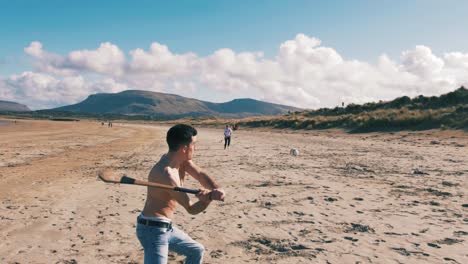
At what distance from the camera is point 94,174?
51.1ft

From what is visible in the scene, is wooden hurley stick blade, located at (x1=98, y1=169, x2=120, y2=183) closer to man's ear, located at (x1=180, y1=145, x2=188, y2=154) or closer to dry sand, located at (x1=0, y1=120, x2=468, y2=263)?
man's ear, located at (x1=180, y1=145, x2=188, y2=154)

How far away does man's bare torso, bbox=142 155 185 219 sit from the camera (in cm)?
400

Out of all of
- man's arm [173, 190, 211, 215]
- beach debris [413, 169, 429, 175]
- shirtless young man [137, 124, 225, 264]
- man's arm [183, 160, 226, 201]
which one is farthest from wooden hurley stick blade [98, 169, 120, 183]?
beach debris [413, 169, 429, 175]

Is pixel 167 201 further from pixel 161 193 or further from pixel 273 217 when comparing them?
pixel 273 217

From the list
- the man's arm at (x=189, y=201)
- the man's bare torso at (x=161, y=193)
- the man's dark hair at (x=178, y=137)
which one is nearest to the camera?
the man's arm at (x=189, y=201)

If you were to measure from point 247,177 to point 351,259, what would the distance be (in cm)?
813

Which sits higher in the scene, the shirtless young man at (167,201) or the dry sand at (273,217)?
the shirtless young man at (167,201)

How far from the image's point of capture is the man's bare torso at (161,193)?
3998mm

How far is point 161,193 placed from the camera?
405 cm

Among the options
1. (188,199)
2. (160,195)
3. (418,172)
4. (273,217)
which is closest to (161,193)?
(160,195)

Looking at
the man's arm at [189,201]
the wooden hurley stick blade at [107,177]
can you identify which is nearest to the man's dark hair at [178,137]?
the man's arm at [189,201]

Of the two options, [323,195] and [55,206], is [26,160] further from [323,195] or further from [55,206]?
[323,195]

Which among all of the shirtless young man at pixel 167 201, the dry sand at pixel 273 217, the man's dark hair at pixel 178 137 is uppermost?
the man's dark hair at pixel 178 137

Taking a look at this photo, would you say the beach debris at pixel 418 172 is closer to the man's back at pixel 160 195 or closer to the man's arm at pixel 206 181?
the man's arm at pixel 206 181
